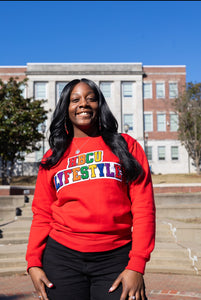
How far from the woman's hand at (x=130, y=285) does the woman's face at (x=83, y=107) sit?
99cm

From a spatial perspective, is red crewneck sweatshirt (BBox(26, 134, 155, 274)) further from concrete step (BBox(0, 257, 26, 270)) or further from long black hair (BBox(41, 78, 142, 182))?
concrete step (BBox(0, 257, 26, 270))

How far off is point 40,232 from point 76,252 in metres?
0.32

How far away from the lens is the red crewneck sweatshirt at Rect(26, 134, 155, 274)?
1865mm

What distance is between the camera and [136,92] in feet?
128

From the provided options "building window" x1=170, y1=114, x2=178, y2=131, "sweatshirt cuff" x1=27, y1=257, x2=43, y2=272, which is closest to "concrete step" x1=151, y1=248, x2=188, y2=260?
"sweatshirt cuff" x1=27, y1=257, x2=43, y2=272

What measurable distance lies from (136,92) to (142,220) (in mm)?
38100

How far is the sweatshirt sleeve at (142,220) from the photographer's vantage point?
1.78m

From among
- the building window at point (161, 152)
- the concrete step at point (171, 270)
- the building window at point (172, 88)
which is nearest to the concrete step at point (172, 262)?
the concrete step at point (171, 270)

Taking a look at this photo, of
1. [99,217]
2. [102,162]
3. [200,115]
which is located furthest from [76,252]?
[200,115]

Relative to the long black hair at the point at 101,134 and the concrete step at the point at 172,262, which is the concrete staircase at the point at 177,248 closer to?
the concrete step at the point at 172,262

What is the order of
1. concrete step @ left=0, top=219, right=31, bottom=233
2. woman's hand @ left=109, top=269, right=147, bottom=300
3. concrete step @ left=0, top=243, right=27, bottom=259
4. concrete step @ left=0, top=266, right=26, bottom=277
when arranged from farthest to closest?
concrete step @ left=0, top=219, right=31, bottom=233 → concrete step @ left=0, top=243, right=27, bottom=259 → concrete step @ left=0, top=266, right=26, bottom=277 → woman's hand @ left=109, top=269, right=147, bottom=300

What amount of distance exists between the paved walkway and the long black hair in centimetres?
349

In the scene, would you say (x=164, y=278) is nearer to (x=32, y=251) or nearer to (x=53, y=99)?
(x=32, y=251)

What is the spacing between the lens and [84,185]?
6.47ft
